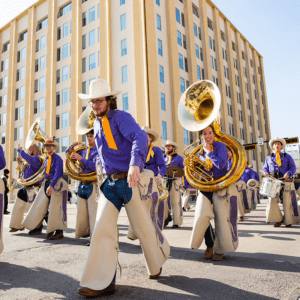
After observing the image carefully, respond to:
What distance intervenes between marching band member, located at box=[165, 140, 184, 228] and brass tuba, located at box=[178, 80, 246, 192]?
10.2ft

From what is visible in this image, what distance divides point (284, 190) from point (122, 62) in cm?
2123

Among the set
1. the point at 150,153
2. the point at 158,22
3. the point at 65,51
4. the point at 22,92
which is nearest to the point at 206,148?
the point at 150,153

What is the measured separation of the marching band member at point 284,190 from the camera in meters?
7.53

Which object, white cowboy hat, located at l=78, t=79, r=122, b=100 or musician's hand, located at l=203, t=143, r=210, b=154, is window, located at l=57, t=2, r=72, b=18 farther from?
white cowboy hat, located at l=78, t=79, r=122, b=100

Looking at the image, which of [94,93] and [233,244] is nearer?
[94,93]

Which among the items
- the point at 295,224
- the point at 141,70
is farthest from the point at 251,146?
the point at 295,224

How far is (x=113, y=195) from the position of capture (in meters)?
3.25

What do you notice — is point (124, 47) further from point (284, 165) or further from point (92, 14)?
point (284, 165)

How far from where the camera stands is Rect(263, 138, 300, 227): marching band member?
24.7 ft

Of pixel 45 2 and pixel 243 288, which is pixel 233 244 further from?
pixel 45 2

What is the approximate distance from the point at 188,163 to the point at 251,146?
703 inches

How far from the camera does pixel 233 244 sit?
4316 millimetres

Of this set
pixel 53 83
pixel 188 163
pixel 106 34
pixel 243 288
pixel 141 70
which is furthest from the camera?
pixel 53 83

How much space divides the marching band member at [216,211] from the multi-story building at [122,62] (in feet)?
65.2
